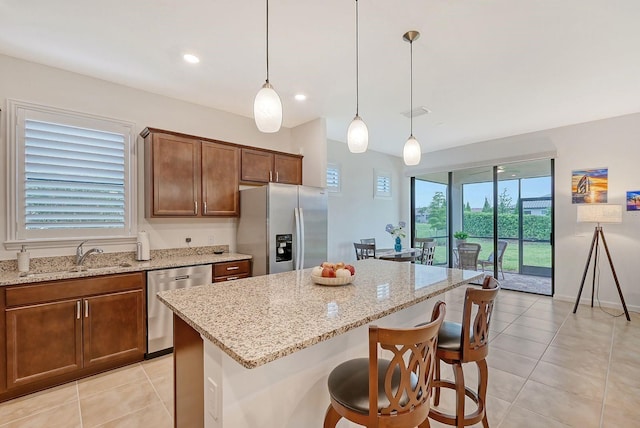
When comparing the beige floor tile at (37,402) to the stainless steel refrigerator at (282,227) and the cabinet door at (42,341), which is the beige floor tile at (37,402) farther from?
the stainless steel refrigerator at (282,227)

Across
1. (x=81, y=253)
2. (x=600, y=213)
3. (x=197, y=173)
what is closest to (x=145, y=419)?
(x=81, y=253)

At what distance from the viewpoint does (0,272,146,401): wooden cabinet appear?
2.29 metres

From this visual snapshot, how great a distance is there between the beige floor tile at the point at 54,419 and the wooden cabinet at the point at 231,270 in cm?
148

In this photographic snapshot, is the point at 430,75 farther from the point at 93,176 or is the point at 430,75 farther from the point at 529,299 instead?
the point at 529,299

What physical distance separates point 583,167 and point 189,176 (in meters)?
5.76

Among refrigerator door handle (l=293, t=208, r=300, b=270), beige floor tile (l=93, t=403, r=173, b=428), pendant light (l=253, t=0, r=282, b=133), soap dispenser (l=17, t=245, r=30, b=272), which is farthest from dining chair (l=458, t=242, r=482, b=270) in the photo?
soap dispenser (l=17, t=245, r=30, b=272)

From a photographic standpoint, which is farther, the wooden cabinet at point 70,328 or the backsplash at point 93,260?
the backsplash at point 93,260

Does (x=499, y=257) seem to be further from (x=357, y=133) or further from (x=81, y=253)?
(x=81, y=253)

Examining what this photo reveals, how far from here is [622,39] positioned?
2457mm

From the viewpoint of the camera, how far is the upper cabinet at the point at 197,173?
322cm

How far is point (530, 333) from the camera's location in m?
3.50

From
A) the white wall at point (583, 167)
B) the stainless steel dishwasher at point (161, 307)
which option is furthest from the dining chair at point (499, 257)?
the stainless steel dishwasher at point (161, 307)

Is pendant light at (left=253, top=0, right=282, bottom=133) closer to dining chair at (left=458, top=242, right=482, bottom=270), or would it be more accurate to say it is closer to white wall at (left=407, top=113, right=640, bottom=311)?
white wall at (left=407, top=113, right=640, bottom=311)

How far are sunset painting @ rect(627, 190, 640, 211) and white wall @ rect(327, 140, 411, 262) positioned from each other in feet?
11.8
